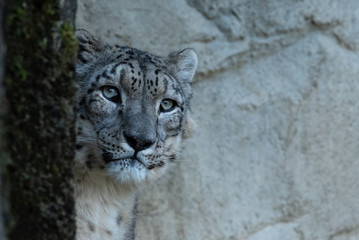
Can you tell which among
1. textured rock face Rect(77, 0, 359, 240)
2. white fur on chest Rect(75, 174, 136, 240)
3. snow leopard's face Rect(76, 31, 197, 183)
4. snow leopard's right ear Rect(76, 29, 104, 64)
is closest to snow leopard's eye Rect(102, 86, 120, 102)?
snow leopard's face Rect(76, 31, 197, 183)

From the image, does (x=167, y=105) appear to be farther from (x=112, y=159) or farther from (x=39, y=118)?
(x=39, y=118)

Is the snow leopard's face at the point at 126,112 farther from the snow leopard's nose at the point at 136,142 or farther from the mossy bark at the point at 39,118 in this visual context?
the mossy bark at the point at 39,118

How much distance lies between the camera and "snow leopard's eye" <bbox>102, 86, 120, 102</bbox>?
196 inches

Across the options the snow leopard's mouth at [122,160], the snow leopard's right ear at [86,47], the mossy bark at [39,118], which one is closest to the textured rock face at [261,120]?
the snow leopard's right ear at [86,47]

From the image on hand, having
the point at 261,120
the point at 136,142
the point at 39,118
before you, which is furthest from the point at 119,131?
the point at 261,120

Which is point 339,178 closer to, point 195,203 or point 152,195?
point 195,203

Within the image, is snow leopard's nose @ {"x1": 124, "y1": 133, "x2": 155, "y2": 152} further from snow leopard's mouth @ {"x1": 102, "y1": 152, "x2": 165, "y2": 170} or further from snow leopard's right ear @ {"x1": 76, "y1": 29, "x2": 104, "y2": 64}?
snow leopard's right ear @ {"x1": 76, "y1": 29, "x2": 104, "y2": 64}

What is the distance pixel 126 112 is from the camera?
488 centimetres

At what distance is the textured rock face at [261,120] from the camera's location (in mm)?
6742

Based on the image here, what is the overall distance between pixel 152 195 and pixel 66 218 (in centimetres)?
357

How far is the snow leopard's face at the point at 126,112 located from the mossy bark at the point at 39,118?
1.55 meters

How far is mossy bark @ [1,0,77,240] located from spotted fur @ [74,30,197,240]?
1.57 metres

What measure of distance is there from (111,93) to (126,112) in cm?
21

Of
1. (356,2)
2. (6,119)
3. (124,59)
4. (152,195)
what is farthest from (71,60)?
(356,2)
